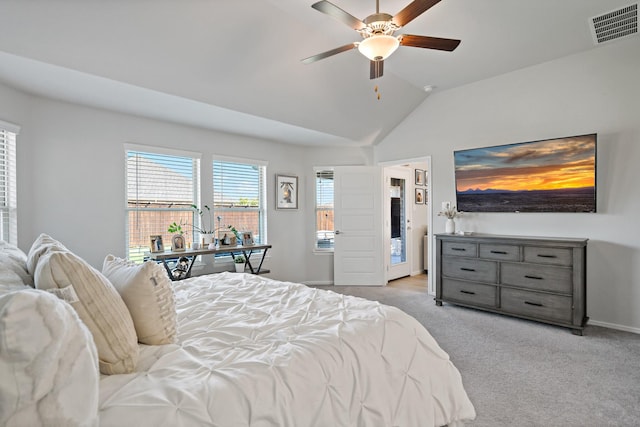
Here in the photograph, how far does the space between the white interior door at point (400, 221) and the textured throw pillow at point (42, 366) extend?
530cm

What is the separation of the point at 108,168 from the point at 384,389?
366 centimetres

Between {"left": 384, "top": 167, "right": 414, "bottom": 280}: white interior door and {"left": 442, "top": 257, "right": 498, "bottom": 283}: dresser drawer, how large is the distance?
154 centimetres

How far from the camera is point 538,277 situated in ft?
11.8

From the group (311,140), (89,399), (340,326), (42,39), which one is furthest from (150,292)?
(311,140)

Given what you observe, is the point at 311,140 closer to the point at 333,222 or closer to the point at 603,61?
the point at 333,222

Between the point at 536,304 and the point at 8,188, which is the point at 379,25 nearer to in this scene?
the point at 536,304

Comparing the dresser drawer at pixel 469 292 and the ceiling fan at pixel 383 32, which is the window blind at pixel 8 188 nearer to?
the ceiling fan at pixel 383 32

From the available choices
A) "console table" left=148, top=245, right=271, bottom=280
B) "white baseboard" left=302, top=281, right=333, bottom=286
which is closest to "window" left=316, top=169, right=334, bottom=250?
"white baseboard" left=302, top=281, right=333, bottom=286

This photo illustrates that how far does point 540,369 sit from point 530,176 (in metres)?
2.35

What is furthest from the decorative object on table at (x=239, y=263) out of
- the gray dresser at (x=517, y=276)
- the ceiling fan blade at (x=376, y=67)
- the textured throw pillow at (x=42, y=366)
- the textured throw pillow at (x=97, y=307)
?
the textured throw pillow at (x=42, y=366)

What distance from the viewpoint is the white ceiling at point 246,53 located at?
241 cm

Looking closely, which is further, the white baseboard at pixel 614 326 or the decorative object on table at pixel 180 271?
the decorative object on table at pixel 180 271

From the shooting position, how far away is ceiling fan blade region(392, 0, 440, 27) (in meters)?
2.03

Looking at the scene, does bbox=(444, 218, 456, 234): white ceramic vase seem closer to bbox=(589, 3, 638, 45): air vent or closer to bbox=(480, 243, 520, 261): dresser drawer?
bbox=(480, 243, 520, 261): dresser drawer
